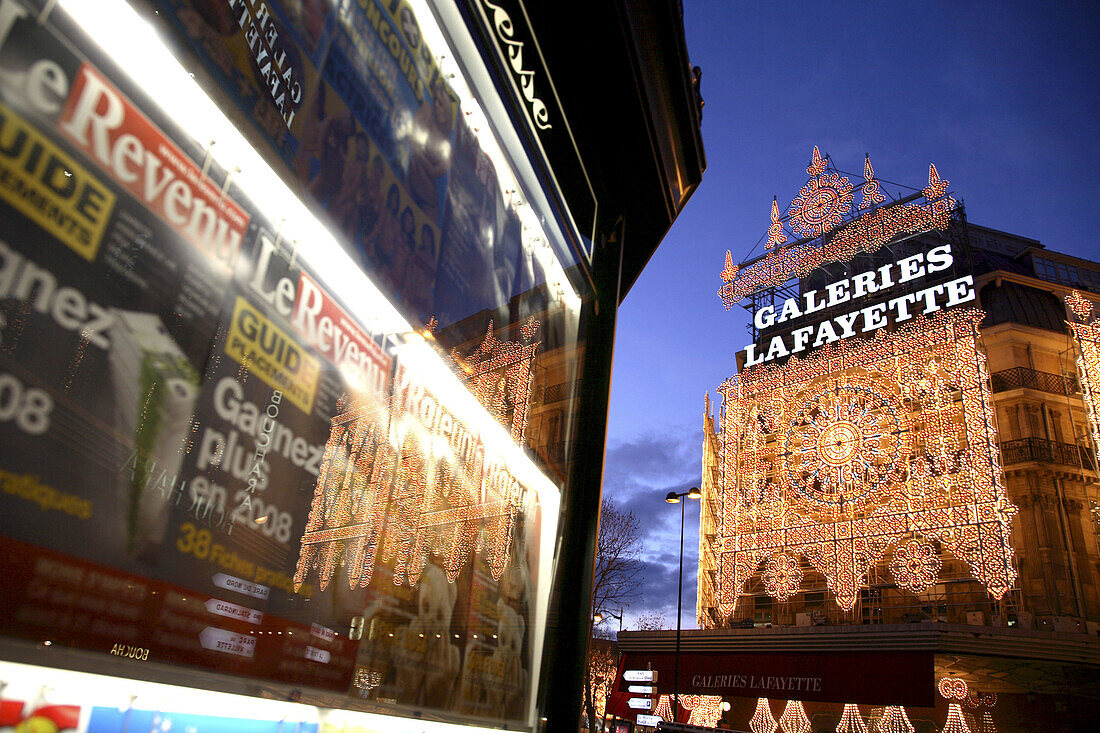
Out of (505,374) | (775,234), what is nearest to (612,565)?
(775,234)

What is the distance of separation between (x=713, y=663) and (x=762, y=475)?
650 centimetres

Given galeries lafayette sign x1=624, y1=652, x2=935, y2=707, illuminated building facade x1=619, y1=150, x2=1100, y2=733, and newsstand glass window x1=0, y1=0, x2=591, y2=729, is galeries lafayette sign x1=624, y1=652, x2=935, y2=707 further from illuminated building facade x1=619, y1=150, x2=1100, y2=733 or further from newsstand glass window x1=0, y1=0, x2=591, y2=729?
newsstand glass window x1=0, y1=0, x2=591, y2=729

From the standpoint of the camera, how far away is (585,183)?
345 cm

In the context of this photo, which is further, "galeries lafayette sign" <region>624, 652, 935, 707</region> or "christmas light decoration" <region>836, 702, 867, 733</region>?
"christmas light decoration" <region>836, 702, 867, 733</region>

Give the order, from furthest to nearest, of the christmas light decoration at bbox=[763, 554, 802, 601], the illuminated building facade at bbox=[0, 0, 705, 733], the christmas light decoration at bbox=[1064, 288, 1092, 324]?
the christmas light decoration at bbox=[1064, 288, 1092, 324] → the christmas light decoration at bbox=[763, 554, 802, 601] → the illuminated building facade at bbox=[0, 0, 705, 733]

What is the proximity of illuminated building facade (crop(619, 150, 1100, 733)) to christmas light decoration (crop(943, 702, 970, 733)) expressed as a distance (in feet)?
0.18

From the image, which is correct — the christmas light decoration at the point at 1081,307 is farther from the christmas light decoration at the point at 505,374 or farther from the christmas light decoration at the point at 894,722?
the christmas light decoration at the point at 505,374

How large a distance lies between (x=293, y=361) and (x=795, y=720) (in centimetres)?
2406

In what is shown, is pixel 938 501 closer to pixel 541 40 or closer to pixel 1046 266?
pixel 1046 266

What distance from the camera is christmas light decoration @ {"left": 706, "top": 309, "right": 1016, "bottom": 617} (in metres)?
19.6

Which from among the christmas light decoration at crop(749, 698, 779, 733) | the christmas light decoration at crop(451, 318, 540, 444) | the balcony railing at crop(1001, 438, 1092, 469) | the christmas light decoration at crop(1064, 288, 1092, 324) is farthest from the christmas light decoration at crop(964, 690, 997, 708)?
the christmas light decoration at crop(451, 318, 540, 444)

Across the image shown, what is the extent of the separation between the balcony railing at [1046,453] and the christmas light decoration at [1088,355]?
0.47m

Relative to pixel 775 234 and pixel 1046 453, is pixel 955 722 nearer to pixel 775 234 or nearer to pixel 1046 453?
pixel 1046 453

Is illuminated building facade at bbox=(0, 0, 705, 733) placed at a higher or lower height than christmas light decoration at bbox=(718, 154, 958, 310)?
lower
